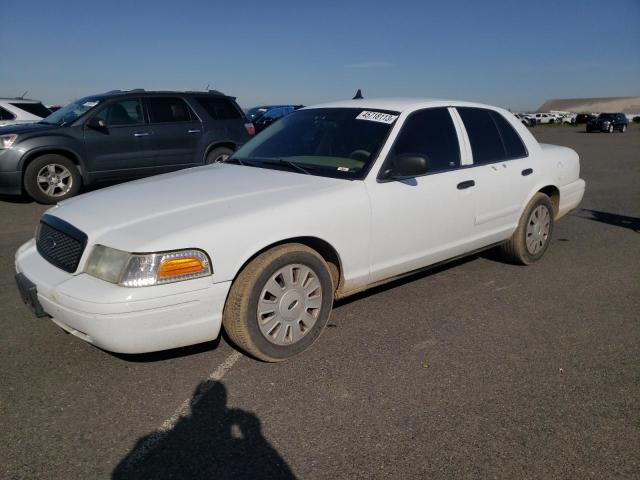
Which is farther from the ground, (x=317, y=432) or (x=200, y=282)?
(x=200, y=282)

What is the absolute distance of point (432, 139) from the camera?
415cm

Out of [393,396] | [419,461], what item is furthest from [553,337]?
[419,461]

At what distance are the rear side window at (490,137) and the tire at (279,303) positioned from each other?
191cm

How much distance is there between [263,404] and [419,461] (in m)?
0.87

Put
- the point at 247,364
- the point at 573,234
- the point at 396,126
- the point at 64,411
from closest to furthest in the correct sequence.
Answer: the point at 64,411 → the point at 247,364 → the point at 396,126 → the point at 573,234

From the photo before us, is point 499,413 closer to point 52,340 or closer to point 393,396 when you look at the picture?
point 393,396

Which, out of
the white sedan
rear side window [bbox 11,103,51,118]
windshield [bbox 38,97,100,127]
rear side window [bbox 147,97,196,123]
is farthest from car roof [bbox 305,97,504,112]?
rear side window [bbox 11,103,51,118]

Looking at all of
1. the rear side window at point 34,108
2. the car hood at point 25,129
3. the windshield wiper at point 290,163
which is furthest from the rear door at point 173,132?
the windshield wiper at point 290,163

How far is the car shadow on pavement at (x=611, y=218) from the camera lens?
7108 millimetres

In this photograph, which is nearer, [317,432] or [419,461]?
[419,461]

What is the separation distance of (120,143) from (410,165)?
6658mm

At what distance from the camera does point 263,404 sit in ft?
9.17

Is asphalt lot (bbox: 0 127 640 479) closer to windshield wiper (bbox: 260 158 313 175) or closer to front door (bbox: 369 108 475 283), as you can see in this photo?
front door (bbox: 369 108 475 283)

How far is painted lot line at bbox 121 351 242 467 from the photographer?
2398 mm
